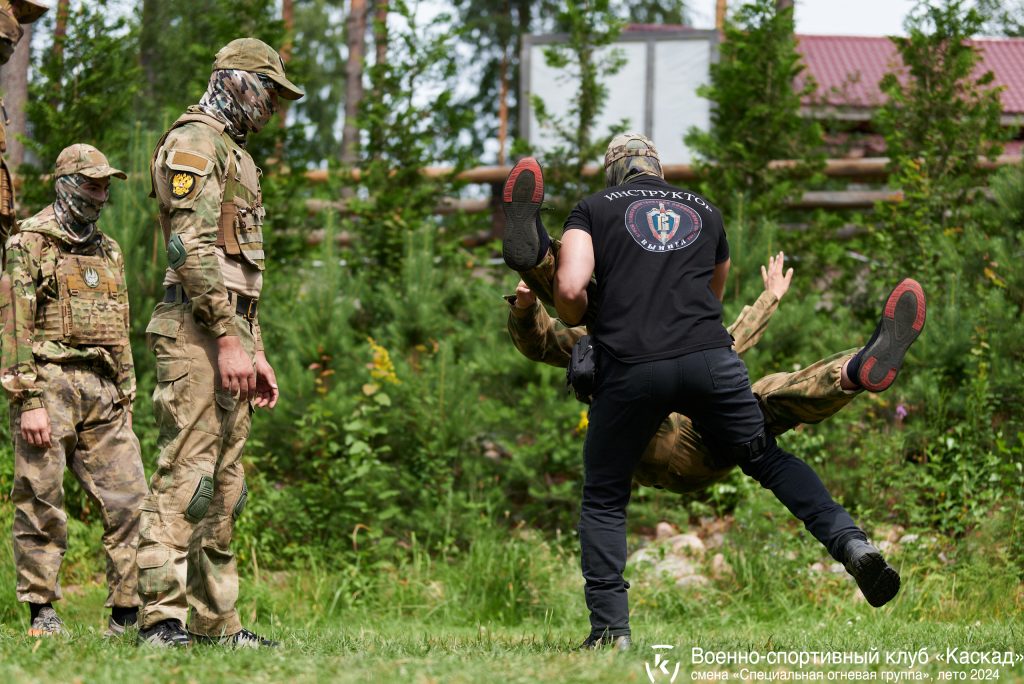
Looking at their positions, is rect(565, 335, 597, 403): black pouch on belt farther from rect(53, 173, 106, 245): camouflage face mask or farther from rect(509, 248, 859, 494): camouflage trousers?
rect(53, 173, 106, 245): camouflage face mask

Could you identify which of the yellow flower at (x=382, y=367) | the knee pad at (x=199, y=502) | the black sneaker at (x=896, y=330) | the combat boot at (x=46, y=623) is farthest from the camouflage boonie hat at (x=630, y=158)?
the yellow flower at (x=382, y=367)

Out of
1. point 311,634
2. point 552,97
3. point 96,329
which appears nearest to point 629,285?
point 311,634

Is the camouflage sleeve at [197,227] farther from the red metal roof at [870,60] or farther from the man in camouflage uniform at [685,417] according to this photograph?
the red metal roof at [870,60]

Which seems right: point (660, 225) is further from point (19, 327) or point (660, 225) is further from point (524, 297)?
point (19, 327)

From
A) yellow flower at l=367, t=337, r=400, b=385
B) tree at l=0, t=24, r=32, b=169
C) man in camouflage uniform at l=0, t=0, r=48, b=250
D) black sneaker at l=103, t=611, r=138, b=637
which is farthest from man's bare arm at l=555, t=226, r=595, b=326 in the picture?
tree at l=0, t=24, r=32, b=169

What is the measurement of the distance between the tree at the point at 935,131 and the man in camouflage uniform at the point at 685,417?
5.36 meters

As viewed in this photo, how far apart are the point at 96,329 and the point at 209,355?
1441mm

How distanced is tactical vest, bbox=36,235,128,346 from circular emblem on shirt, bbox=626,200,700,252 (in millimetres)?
2943

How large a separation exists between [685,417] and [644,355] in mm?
720

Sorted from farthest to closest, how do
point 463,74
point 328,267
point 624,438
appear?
1. point 463,74
2. point 328,267
3. point 624,438

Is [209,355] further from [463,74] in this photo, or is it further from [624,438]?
[463,74]

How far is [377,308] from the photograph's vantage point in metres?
9.75

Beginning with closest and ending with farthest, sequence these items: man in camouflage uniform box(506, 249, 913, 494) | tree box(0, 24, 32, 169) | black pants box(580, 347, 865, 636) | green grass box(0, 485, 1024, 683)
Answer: black pants box(580, 347, 865, 636) < man in camouflage uniform box(506, 249, 913, 494) < green grass box(0, 485, 1024, 683) < tree box(0, 24, 32, 169)

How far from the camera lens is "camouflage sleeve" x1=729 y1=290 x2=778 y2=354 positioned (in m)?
5.30
